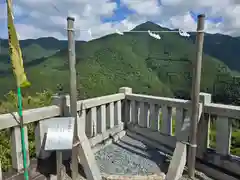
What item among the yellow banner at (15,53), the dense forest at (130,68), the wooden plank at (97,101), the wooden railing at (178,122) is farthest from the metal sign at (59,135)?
the dense forest at (130,68)

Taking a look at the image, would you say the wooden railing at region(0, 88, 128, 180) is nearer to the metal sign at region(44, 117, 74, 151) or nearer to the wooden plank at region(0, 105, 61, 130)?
the wooden plank at region(0, 105, 61, 130)

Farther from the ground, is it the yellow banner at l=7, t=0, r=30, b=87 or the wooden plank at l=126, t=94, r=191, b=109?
the yellow banner at l=7, t=0, r=30, b=87

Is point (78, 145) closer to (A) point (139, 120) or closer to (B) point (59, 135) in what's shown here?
(B) point (59, 135)

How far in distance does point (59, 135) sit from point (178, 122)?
1880 millimetres

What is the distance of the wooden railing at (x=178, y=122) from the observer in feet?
8.74

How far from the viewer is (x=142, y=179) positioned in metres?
2.69

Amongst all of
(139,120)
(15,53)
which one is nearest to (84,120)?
(139,120)

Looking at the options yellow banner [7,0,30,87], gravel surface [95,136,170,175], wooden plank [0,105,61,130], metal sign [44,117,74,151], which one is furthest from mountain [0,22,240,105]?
yellow banner [7,0,30,87]

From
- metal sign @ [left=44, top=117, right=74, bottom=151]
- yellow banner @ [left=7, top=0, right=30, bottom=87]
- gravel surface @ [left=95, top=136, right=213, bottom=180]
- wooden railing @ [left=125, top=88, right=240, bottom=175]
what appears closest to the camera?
yellow banner @ [left=7, top=0, right=30, bottom=87]

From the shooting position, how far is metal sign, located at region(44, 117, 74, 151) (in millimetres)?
2037

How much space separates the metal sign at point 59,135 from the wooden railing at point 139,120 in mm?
356

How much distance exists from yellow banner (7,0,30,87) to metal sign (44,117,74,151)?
56 cm

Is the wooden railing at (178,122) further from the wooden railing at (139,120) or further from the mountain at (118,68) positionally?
the mountain at (118,68)

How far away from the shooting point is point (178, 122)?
3.23m
